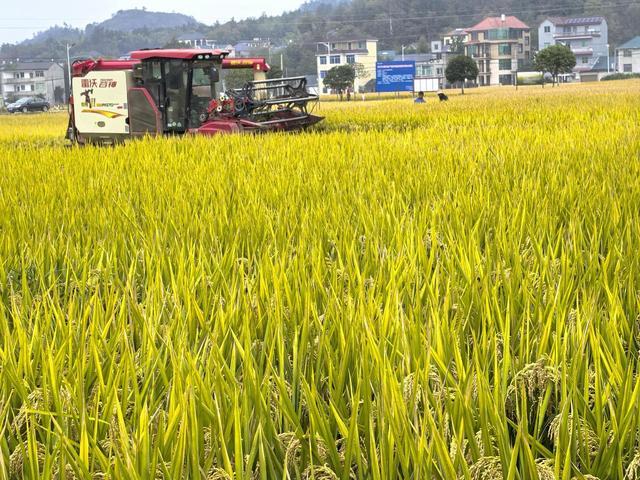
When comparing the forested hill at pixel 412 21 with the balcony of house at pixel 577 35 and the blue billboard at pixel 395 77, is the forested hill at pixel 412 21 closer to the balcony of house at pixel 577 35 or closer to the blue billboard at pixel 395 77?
the balcony of house at pixel 577 35

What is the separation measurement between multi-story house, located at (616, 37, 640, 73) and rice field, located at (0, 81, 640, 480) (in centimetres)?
11061

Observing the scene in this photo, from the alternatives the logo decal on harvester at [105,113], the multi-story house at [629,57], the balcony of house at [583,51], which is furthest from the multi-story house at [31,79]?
the logo decal on harvester at [105,113]

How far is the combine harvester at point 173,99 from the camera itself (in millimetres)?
11781

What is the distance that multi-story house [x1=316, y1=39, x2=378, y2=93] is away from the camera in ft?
337

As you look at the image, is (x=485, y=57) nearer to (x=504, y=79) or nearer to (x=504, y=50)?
(x=504, y=50)

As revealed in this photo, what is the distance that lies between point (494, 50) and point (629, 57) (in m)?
17.9

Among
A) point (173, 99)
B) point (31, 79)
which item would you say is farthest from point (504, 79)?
point (173, 99)

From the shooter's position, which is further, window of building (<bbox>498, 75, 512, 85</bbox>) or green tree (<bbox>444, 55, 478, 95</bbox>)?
window of building (<bbox>498, 75, 512, 85</bbox>)

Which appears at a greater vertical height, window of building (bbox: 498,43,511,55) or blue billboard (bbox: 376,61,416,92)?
window of building (bbox: 498,43,511,55)

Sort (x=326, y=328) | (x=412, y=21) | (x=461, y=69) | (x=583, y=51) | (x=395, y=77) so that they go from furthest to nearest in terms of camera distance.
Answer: (x=412, y=21) → (x=583, y=51) → (x=461, y=69) → (x=395, y=77) → (x=326, y=328)

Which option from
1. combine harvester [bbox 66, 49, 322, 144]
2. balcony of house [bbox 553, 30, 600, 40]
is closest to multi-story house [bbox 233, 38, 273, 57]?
balcony of house [bbox 553, 30, 600, 40]

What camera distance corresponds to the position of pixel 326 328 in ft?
6.66

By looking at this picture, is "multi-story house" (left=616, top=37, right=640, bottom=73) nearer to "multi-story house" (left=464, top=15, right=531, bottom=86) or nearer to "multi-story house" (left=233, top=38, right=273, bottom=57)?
"multi-story house" (left=464, top=15, right=531, bottom=86)

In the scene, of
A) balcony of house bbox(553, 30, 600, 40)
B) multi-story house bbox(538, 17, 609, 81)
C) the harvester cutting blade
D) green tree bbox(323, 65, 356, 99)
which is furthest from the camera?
balcony of house bbox(553, 30, 600, 40)
